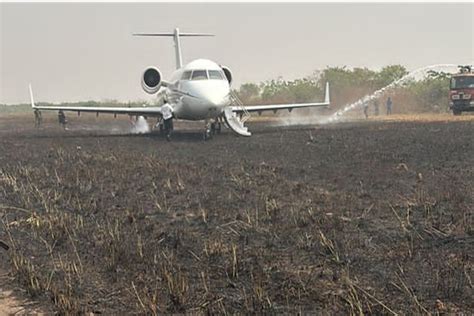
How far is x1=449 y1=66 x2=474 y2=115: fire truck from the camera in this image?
43844 millimetres

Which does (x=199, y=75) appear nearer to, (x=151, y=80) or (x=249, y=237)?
(x=151, y=80)

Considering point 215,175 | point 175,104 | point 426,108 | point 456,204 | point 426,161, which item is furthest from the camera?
point 426,108

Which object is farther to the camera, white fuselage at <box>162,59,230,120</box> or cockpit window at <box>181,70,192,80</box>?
cockpit window at <box>181,70,192,80</box>

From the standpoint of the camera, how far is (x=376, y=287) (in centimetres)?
533

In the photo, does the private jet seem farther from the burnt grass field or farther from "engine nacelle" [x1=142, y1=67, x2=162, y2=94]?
the burnt grass field

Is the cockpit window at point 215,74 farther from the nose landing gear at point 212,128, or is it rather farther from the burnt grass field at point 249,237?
the burnt grass field at point 249,237

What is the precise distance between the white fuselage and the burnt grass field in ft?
34.9

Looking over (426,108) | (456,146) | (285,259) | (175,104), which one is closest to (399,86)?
(426,108)

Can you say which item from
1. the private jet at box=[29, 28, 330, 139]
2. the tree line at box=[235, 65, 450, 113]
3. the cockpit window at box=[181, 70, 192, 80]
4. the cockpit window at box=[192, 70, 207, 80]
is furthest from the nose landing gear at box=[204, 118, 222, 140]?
the tree line at box=[235, 65, 450, 113]

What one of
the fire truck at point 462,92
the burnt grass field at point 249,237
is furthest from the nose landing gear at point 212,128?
the fire truck at point 462,92

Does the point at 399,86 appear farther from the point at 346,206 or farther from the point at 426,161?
the point at 346,206

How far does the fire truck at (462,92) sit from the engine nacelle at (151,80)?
26.0 metres

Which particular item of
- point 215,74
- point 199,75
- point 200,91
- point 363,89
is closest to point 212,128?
point 215,74

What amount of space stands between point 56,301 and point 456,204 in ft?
19.5
